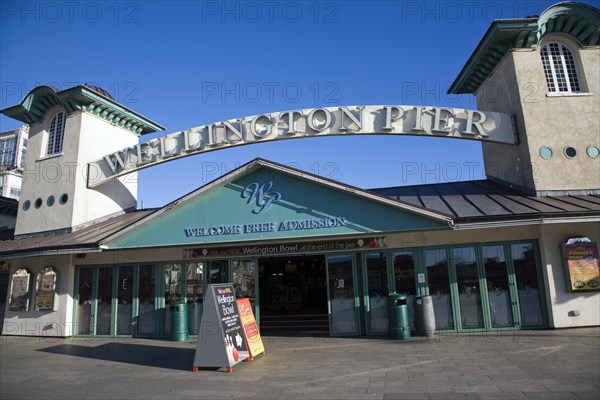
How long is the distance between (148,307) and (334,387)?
887 cm

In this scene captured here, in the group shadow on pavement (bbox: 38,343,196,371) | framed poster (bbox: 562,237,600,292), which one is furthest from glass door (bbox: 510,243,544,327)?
shadow on pavement (bbox: 38,343,196,371)

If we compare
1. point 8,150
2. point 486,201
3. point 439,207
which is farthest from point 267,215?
point 8,150

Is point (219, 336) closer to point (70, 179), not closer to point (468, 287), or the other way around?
point (468, 287)

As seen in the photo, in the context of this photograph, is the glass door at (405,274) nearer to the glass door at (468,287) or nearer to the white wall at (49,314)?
the glass door at (468,287)

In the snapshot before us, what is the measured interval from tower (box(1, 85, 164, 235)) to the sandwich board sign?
9036mm

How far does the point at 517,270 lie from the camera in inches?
476

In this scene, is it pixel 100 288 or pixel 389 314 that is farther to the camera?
pixel 100 288

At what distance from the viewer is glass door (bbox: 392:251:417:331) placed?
41.1ft

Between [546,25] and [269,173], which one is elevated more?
[546,25]

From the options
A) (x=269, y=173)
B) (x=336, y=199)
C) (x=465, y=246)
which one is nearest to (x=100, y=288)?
(x=269, y=173)

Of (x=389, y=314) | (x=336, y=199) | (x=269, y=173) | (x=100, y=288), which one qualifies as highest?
(x=269, y=173)

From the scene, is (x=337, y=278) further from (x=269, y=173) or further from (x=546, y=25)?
(x=546, y=25)

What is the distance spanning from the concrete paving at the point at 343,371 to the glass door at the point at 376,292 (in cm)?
68

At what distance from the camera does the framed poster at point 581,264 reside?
11.5 meters
